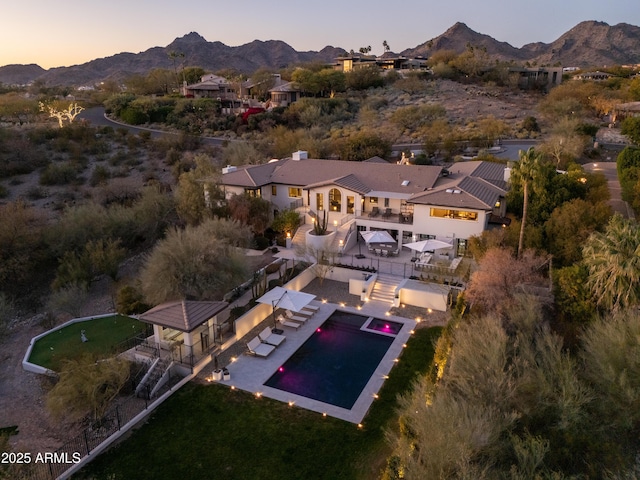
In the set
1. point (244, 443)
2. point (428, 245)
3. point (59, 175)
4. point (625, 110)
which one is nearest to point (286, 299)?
point (244, 443)

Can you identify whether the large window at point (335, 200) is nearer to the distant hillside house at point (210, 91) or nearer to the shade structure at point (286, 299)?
the shade structure at point (286, 299)

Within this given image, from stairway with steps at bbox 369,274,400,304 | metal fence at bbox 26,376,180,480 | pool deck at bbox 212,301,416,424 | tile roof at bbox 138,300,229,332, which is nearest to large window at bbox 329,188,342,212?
stairway with steps at bbox 369,274,400,304

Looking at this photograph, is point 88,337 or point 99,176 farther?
point 99,176

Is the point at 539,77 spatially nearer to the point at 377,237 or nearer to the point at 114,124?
the point at 114,124

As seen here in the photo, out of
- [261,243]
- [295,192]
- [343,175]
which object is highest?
[343,175]

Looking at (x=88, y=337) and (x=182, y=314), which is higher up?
(x=182, y=314)

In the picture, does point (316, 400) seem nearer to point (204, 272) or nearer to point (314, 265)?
point (204, 272)

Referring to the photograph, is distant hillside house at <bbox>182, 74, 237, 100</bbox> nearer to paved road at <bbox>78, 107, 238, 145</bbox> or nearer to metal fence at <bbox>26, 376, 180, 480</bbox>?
paved road at <bbox>78, 107, 238, 145</bbox>
